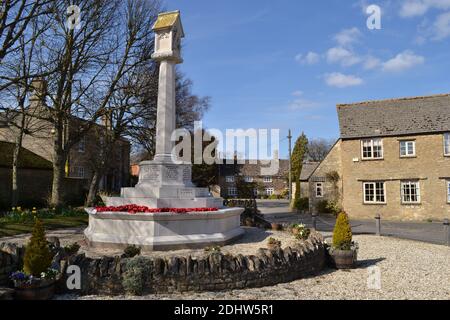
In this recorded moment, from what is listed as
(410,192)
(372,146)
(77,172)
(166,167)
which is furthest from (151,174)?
(77,172)

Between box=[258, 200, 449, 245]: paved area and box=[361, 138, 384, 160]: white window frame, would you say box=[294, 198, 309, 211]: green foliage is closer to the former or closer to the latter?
box=[258, 200, 449, 245]: paved area

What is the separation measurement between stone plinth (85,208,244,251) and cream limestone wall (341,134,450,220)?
1907 centimetres

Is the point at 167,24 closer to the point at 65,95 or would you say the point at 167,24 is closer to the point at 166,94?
the point at 166,94

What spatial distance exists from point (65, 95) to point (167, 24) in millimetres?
9366

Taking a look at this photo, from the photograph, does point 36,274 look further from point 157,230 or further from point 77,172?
point 77,172

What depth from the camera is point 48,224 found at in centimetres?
1568

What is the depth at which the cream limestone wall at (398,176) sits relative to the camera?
80.5ft

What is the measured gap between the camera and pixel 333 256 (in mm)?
8875

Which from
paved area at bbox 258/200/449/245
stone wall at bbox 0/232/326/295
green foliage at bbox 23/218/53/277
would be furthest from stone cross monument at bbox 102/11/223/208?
paved area at bbox 258/200/449/245

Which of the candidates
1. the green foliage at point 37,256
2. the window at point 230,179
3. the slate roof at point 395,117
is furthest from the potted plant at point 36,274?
the window at point 230,179

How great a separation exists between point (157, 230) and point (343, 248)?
521 cm

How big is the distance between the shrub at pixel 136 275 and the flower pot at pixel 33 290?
1.31m

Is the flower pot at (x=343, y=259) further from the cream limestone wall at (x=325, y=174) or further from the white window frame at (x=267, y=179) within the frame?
the white window frame at (x=267, y=179)
